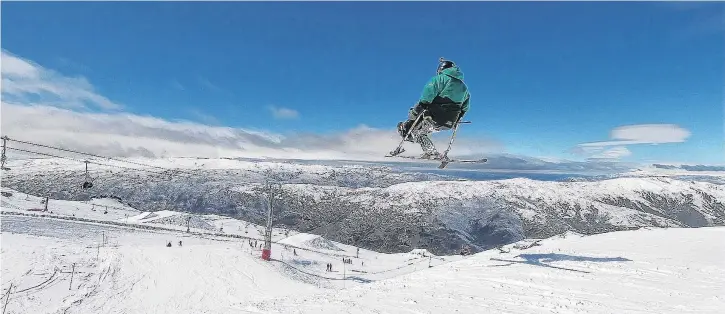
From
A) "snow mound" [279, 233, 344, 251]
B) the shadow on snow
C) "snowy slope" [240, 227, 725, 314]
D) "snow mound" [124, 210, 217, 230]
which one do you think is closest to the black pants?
"snowy slope" [240, 227, 725, 314]

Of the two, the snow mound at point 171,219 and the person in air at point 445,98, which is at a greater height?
the person in air at point 445,98

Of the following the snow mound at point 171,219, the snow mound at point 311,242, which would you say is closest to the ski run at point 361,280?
the snow mound at point 311,242

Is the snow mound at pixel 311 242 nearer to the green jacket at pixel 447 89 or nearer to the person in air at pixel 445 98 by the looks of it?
the person in air at pixel 445 98

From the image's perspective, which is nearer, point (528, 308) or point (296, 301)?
point (528, 308)

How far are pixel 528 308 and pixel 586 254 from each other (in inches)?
631

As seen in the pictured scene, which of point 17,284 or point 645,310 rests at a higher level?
point 645,310

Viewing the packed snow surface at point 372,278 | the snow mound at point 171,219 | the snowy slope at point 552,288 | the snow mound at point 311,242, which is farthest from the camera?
the snow mound at point 171,219

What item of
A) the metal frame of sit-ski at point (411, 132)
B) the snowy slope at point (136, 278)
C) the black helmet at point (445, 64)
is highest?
the black helmet at point (445, 64)

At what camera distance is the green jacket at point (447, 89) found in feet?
53.0

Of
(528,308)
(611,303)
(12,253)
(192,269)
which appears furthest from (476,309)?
(12,253)

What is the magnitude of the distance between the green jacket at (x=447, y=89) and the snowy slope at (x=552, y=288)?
24.7 feet

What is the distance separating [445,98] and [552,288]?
8536 millimetres

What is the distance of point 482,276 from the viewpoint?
63.6ft

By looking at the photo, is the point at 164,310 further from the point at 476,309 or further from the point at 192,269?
the point at 476,309
